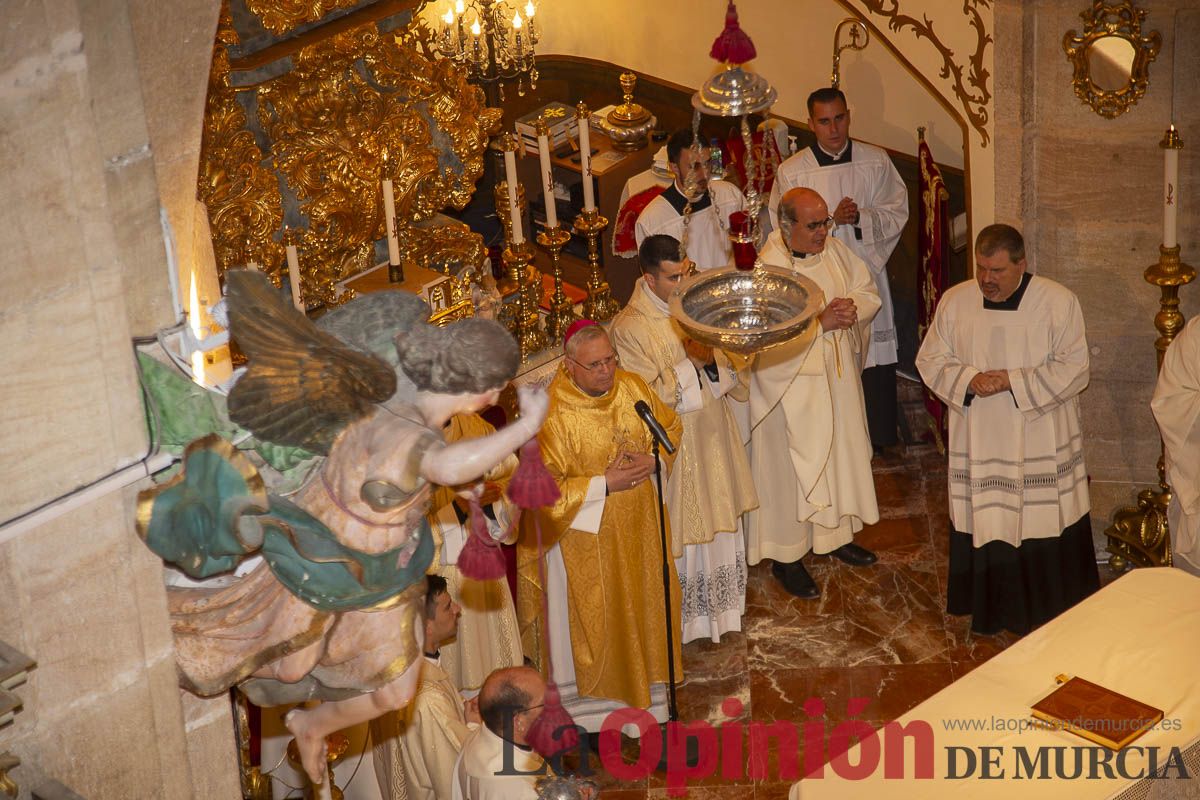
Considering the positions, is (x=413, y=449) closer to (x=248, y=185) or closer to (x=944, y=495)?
(x=248, y=185)

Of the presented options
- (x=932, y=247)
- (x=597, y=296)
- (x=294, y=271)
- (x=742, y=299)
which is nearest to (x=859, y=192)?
(x=932, y=247)

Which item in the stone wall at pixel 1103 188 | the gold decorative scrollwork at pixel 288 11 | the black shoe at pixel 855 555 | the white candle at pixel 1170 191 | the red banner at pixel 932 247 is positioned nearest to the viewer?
the gold decorative scrollwork at pixel 288 11

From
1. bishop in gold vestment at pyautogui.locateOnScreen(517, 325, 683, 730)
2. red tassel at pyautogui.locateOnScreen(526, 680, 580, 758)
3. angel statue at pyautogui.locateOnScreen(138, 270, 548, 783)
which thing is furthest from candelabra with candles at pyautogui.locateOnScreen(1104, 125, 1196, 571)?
angel statue at pyautogui.locateOnScreen(138, 270, 548, 783)

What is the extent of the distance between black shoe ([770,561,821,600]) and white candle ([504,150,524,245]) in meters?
2.42

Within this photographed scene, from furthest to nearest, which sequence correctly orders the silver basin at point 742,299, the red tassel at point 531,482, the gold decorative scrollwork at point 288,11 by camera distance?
the gold decorative scrollwork at point 288,11, the silver basin at point 742,299, the red tassel at point 531,482

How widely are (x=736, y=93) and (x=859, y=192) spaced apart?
5.05 metres

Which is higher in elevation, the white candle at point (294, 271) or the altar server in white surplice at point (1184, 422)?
the white candle at point (294, 271)

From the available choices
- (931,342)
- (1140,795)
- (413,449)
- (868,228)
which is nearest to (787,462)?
(931,342)

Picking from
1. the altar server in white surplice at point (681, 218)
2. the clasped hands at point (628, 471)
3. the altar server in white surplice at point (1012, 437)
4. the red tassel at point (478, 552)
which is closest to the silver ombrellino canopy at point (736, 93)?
the red tassel at point (478, 552)

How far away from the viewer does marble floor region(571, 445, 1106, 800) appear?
28.8ft

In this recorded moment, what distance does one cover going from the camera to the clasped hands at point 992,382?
873cm

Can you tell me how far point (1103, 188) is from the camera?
9.25m

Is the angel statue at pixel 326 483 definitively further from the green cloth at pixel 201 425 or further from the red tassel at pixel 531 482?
the red tassel at pixel 531 482

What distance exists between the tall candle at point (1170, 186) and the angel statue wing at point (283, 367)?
19.3 ft
